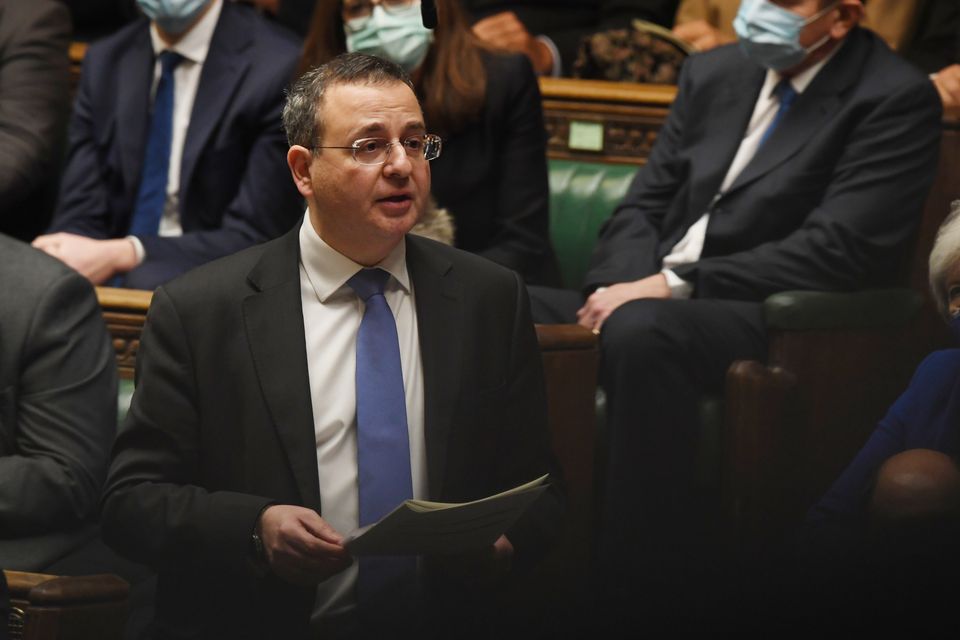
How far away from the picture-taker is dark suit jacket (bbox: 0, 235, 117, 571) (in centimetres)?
196

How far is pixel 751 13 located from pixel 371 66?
3.37ft

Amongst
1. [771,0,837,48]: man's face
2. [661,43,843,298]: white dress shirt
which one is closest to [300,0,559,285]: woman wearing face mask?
[661,43,843,298]: white dress shirt

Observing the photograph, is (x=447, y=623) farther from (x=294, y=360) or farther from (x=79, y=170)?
(x=79, y=170)

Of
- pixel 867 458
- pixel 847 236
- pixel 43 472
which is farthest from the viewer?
pixel 847 236

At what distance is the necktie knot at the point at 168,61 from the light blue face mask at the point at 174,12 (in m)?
0.04

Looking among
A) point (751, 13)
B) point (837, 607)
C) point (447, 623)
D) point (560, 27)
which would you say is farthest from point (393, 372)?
point (560, 27)

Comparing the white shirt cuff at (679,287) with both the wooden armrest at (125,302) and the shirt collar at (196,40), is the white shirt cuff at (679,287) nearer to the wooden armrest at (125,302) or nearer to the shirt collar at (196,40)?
the wooden armrest at (125,302)

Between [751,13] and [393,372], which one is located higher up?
[751,13]

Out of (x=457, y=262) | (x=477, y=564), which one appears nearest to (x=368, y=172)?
(x=457, y=262)

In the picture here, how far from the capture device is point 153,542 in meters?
1.68

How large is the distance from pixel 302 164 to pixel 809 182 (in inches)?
39.1

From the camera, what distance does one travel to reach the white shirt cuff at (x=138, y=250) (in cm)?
259

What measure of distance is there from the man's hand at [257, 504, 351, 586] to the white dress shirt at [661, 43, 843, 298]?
1.00m

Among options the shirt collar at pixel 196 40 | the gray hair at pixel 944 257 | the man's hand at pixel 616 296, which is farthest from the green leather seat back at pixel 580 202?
the gray hair at pixel 944 257
